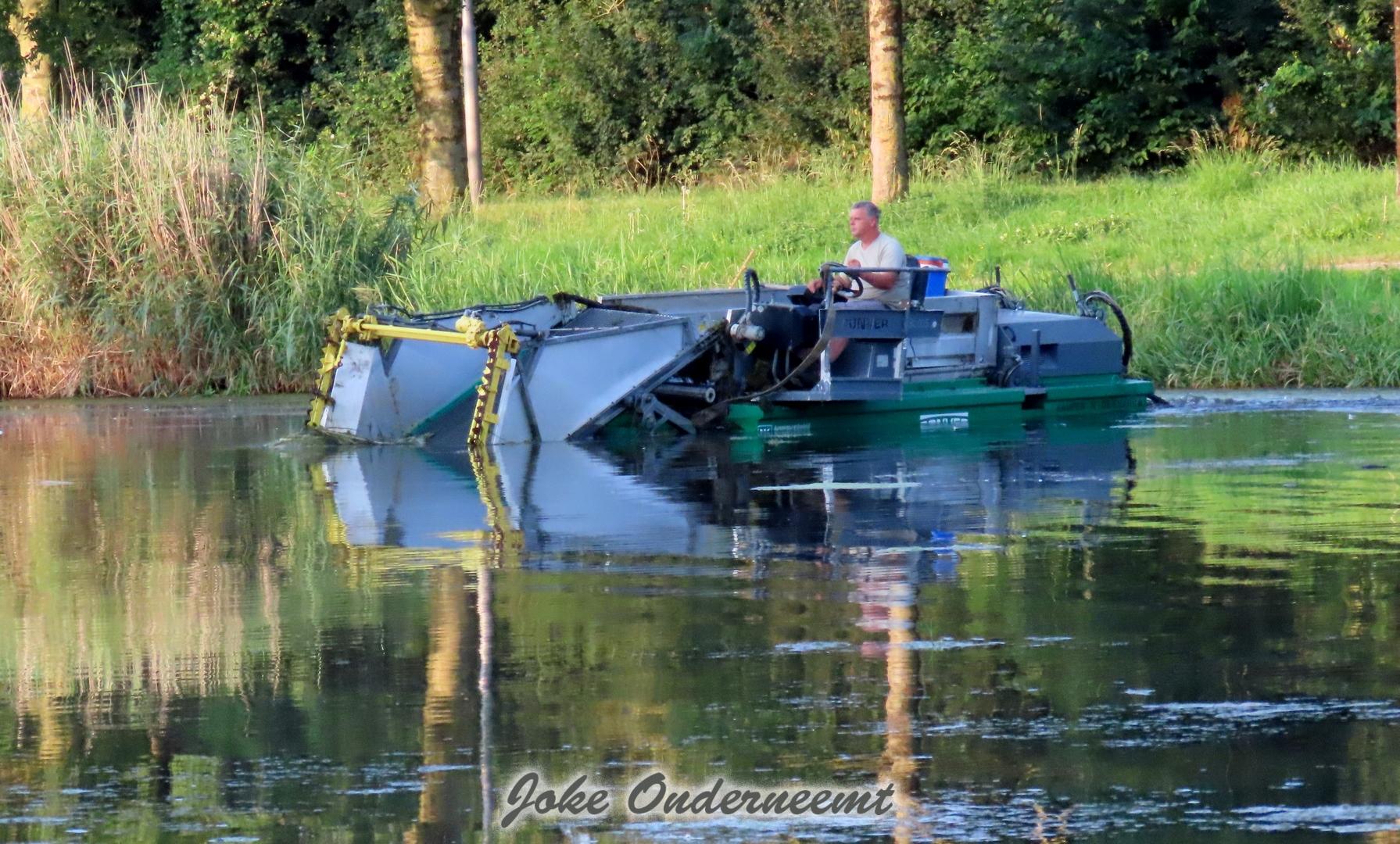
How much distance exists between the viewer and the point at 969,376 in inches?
637

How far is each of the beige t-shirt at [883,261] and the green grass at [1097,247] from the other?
467 cm

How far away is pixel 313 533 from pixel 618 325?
4.92 metres

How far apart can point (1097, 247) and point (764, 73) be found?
14786 mm

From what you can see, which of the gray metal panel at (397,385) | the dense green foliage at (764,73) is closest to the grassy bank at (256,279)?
the gray metal panel at (397,385)

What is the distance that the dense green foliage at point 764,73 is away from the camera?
3250 cm

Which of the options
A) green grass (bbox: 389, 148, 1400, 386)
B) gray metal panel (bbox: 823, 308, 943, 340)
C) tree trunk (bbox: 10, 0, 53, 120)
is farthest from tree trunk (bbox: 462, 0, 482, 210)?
gray metal panel (bbox: 823, 308, 943, 340)

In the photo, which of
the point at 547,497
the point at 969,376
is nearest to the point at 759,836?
the point at 547,497

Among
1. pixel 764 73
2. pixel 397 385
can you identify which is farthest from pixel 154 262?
pixel 764 73

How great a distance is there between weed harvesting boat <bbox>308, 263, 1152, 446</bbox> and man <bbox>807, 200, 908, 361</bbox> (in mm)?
101

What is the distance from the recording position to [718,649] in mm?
7109

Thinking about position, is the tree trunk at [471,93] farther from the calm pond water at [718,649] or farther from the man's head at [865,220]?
the calm pond water at [718,649]

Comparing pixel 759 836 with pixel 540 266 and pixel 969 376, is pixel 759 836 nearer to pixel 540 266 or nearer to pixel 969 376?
pixel 969 376

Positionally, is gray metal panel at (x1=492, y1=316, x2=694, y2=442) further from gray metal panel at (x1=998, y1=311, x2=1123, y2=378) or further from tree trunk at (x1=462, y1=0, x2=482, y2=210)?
tree trunk at (x1=462, y1=0, x2=482, y2=210)

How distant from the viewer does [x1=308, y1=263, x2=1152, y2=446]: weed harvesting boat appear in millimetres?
14711
